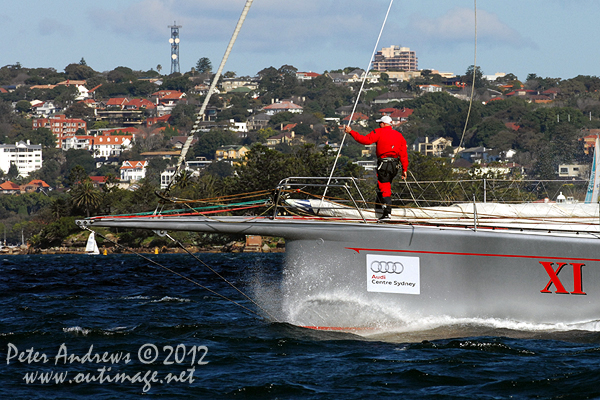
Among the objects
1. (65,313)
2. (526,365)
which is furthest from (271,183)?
(526,365)

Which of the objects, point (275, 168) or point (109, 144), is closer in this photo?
point (275, 168)

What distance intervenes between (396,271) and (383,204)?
0.85 metres

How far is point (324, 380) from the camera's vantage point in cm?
748

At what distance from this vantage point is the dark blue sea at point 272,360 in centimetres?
716

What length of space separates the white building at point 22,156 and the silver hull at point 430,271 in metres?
171

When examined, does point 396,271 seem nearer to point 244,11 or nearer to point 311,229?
point 311,229

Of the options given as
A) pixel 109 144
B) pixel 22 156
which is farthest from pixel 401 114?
pixel 22 156

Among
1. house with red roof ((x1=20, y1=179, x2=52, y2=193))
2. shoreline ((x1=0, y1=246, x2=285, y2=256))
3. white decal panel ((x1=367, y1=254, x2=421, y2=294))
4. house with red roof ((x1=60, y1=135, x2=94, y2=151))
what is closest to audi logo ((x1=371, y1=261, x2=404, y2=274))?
white decal panel ((x1=367, y1=254, x2=421, y2=294))

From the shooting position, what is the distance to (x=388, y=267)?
9281 millimetres

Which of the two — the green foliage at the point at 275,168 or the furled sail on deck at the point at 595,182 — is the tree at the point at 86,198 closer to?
the green foliage at the point at 275,168

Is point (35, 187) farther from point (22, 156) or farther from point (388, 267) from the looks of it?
point (388, 267)

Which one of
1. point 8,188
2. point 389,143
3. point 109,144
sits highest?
point 389,143

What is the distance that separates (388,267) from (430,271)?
1.60ft

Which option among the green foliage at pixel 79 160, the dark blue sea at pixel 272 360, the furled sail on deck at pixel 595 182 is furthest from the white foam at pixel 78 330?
the green foliage at pixel 79 160
